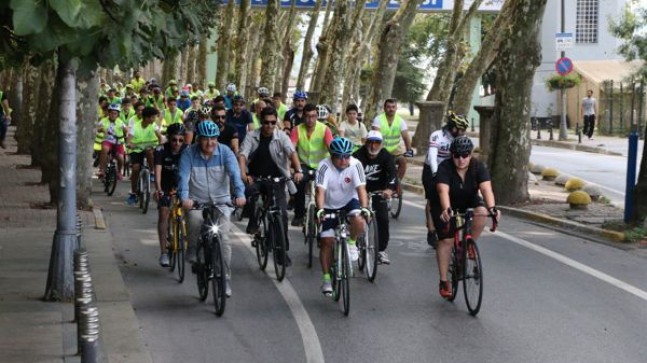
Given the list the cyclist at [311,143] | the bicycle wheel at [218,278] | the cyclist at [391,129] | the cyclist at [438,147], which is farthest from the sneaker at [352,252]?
the cyclist at [391,129]

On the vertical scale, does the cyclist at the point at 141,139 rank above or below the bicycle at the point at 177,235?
above

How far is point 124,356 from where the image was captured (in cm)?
848

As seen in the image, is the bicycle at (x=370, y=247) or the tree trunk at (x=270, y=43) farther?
the tree trunk at (x=270, y=43)

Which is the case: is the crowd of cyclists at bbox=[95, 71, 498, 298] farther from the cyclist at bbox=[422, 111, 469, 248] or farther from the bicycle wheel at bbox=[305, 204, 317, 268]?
the bicycle wheel at bbox=[305, 204, 317, 268]

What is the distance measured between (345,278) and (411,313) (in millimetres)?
698

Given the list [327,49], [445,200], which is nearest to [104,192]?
[445,200]

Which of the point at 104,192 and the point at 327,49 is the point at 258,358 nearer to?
the point at 104,192

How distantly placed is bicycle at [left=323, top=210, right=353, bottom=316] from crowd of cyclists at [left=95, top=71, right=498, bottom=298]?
0.26 ft

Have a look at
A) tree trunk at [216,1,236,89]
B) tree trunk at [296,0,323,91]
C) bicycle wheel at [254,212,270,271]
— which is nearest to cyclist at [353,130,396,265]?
bicycle wheel at [254,212,270,271]

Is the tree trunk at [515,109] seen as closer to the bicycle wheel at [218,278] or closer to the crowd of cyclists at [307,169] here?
the crowd of cyclists at [307,169]

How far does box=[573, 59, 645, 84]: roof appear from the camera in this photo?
51.6m

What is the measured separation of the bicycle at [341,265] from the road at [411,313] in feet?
0.46

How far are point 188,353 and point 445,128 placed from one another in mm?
5776

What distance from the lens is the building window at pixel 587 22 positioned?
188 ft
